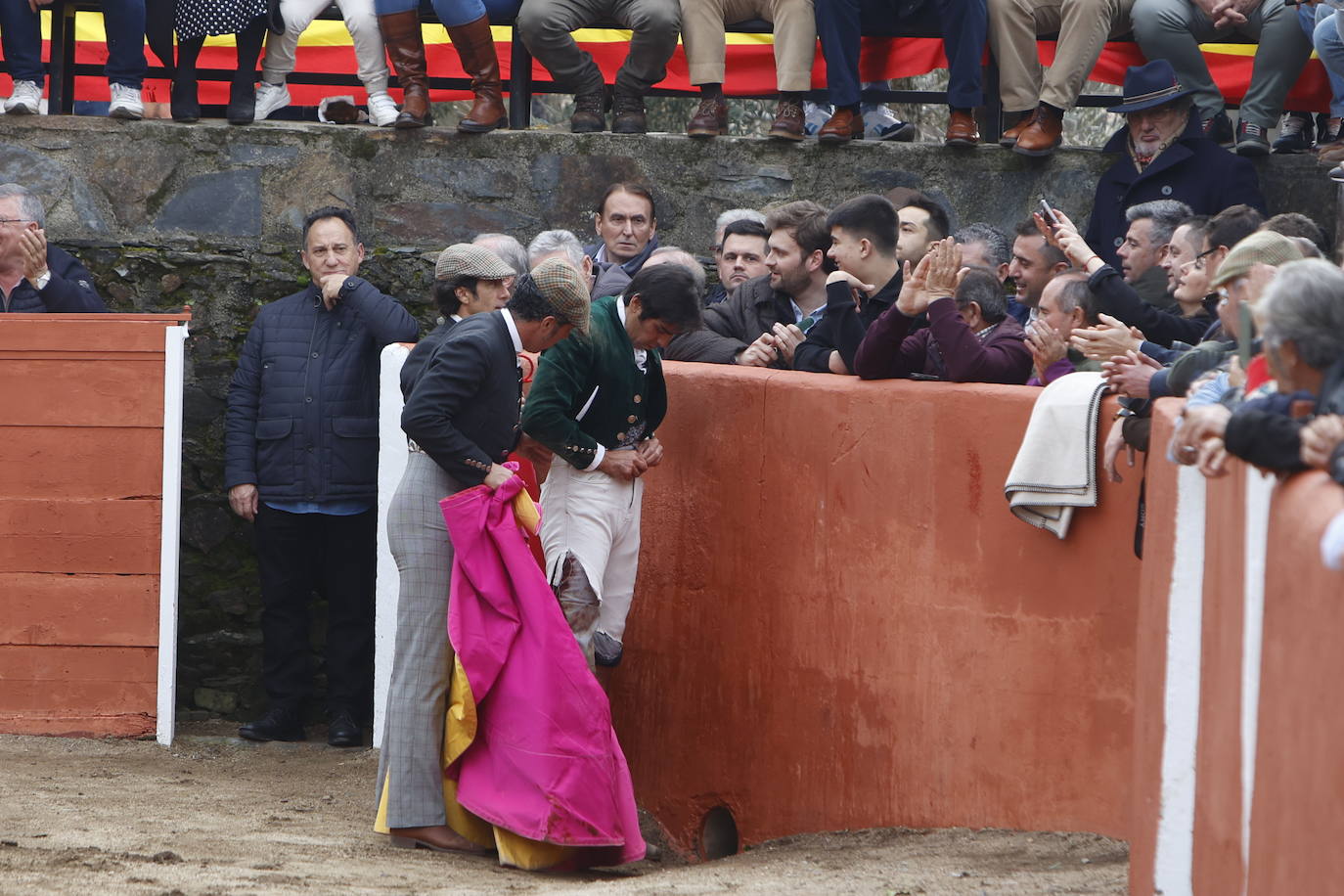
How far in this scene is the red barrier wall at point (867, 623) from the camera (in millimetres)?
4941

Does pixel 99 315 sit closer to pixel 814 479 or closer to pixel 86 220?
pixel 86 220

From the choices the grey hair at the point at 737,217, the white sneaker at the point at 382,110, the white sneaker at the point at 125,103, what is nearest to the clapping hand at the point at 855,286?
the grey hair at the point at 737,217

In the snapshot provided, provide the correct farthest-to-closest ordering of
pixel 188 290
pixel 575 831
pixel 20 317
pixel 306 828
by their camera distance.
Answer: pixel 188 290, pixel 20 317, pixel 306 828, pixel 575 831

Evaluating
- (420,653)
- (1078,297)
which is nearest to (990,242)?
(1078,297)

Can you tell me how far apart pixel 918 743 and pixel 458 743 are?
1341 millimetres

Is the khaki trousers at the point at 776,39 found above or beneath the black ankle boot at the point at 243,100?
above

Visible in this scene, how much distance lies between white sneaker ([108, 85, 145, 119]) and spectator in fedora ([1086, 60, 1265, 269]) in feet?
13.5

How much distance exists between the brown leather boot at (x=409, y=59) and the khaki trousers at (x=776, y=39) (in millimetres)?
1174

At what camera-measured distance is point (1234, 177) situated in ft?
23.3

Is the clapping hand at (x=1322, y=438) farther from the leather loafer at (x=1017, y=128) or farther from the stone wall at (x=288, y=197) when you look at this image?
the leather loafer at (x=1017, y=128)

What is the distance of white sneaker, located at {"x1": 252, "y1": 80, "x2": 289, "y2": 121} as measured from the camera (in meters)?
8.25

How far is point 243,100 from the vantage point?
8.08 metres

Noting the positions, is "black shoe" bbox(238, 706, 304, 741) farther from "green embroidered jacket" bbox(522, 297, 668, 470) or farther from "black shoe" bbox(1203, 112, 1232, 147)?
"black shoe" bbox(1203, 112, 1232, 147)

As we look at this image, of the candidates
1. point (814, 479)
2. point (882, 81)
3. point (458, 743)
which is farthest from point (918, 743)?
point (882, 81)
